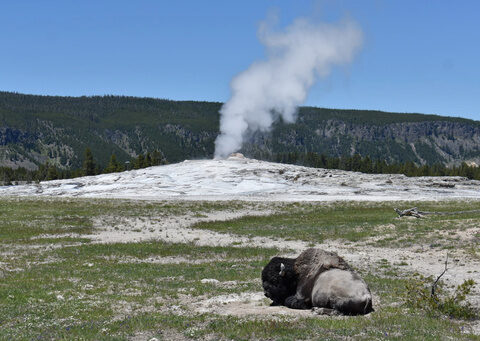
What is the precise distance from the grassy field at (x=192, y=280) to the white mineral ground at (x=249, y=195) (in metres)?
0.25

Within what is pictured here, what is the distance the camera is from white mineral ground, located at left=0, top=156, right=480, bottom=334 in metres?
22.6

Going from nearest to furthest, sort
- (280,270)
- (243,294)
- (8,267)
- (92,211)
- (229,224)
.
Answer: (280,270)
(243,294)
(8,267)
(229,224)
(92,211)

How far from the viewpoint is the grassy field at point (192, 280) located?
12.0 metres

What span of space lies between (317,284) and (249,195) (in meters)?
68.2

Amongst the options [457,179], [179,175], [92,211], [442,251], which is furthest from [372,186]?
[442,251]

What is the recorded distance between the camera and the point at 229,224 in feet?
153

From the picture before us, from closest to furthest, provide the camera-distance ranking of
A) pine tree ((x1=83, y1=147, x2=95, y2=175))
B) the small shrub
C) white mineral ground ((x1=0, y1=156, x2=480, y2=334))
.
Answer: the small shrub
white mineral ground ((x1=0, y1=156, x2=480, y2=334))
pine tree ((x1=83, y1=147, x2=95, y2=175))

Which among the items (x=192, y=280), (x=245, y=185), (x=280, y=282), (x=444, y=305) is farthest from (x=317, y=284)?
(x=245, y=185)

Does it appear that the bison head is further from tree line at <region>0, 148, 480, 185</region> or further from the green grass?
tree line at <region>0, 148, 480, 185</region>

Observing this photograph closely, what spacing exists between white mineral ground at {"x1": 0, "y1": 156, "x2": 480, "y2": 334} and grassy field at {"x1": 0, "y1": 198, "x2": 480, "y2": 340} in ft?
0.82

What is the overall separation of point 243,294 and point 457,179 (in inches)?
3927

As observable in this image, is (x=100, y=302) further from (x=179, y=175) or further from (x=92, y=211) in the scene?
(x=179, y=175)

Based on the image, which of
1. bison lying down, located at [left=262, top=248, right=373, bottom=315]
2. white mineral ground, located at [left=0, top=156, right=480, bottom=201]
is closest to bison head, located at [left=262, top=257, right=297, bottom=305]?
bison lying down, located at [left=262, top=248, right=373, bottom=315]

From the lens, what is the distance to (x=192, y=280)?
797 inches
